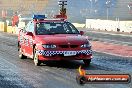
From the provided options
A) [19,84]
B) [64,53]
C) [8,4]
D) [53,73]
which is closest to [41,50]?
[64,53]

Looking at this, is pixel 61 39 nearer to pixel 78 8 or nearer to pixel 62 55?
pixel 62 55

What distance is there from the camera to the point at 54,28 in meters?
13.7

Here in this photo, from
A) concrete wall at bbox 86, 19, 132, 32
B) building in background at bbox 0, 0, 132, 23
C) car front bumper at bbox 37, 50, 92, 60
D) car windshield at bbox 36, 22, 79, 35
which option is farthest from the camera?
building in background at bbox 0, 0, 132, 23

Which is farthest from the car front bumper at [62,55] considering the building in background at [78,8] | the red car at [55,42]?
the building in background at [78,8]

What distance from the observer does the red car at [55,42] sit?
12.3 m

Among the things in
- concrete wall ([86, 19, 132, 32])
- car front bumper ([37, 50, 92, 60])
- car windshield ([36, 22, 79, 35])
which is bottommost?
concrete wall ([86, 19, 132, 32])

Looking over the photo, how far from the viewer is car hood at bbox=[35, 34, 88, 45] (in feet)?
40.5

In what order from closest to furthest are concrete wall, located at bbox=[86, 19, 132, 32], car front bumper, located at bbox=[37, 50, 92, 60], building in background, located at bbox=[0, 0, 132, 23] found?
car front bumper, located at bbox=[37, 50, 92, 60], concrete wall, located at bbox=[86, 19, 132, 32], building in background, located at bbox=[0, 0, 132, 23]

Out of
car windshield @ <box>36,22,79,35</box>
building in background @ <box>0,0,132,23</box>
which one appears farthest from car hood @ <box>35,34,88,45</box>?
building in background @ <box>0,0,132,23</box>

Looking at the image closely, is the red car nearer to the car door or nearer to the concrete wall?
the car door

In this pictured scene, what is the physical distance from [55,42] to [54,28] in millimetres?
1434

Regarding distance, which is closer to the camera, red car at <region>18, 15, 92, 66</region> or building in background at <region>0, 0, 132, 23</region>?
red car at <region>18, 15, 92, 66</region>

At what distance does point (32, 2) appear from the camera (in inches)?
3649

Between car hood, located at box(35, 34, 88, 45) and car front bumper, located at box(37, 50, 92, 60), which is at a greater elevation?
car hood, located at box(35, 34, 88, 45)
